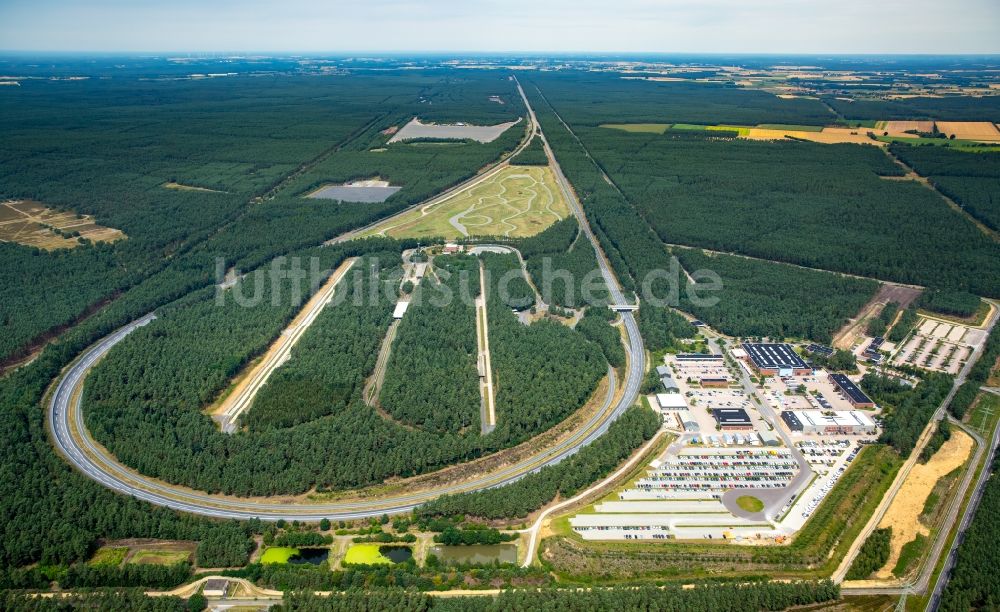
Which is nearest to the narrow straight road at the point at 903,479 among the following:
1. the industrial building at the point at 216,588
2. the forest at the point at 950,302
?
the forest at the point at 950,302

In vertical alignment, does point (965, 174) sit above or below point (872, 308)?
above

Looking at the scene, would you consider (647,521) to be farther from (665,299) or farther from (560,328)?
(665,299)

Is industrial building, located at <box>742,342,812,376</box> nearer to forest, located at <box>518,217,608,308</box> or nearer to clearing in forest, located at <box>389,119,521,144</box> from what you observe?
forest, located at <box>518,217,608,308</box>

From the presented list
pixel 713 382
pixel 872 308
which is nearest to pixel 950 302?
pixel 872 308

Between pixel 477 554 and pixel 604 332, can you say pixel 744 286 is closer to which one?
pixel 604 332

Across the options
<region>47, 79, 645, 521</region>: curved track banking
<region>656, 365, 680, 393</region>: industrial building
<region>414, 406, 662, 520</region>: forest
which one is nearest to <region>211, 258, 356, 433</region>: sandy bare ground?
<region>47, 79, 645, 521</region>: curved track banking

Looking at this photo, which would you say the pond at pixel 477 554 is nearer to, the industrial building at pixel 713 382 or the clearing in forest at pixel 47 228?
the industrial building at pixel 713 382
